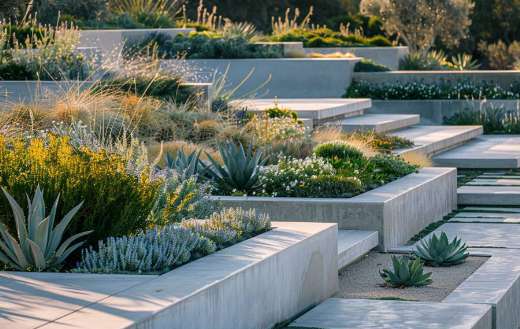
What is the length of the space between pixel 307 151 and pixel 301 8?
32153 millimetres

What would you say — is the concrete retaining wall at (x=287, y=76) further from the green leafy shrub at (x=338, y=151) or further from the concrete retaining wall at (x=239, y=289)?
the concrete retaining wall at (x=239, y=289)

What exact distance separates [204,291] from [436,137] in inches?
471

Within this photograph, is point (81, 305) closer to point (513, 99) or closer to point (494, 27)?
point (513, 99)

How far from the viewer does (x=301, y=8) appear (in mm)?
43906

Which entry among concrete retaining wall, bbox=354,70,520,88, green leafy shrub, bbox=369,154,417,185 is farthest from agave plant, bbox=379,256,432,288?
concrete retaining wall, bbox=354,70,520,88

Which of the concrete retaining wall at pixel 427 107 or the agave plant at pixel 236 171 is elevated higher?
the agave plant at pixel 236 171

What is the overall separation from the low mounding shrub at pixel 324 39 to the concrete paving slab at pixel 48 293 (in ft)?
68.9

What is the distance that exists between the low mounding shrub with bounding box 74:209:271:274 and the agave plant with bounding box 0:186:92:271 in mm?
148

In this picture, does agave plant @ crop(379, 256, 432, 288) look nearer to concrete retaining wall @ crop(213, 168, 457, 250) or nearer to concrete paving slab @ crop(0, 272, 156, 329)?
concrete retaining wall @ crop(213, 168, 457, 250)

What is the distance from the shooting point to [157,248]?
6.16m

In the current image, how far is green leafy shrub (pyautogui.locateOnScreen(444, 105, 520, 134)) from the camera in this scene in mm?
20266

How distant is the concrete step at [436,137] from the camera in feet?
51.4

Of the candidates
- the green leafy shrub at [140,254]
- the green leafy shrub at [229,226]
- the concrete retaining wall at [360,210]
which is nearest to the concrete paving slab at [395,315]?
the green leafy shrub at [229,226]

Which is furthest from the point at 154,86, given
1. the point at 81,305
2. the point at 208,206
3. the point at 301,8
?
the point at 301,8
